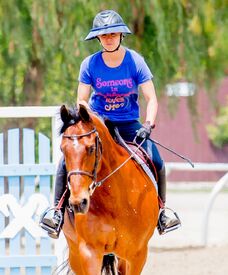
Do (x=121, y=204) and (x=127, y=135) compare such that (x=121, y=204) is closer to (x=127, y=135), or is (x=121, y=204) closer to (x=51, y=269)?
(x=127, y=135)

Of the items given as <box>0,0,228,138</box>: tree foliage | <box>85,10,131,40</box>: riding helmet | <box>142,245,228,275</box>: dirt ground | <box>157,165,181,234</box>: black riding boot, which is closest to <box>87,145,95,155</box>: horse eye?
<box>85,10,131,40</box>: riding helmet

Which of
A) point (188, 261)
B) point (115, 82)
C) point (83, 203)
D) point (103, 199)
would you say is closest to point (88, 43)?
point (188, 261)

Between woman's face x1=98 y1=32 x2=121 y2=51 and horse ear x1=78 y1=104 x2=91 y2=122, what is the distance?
2.33ft

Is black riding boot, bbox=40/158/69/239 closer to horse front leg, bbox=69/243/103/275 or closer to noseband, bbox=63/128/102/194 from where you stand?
horse front leg, bbox=69/243/103/275

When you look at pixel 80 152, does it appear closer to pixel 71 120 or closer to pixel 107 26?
pixel 71 120

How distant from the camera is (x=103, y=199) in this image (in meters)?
7.08

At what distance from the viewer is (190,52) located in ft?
39.9

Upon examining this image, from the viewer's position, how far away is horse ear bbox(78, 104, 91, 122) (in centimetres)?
660

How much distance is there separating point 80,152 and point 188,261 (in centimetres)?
468

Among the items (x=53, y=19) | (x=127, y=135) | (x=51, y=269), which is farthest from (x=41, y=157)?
(x=53, y=19)

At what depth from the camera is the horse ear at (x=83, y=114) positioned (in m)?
6.60

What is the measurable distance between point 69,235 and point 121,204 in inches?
19.8

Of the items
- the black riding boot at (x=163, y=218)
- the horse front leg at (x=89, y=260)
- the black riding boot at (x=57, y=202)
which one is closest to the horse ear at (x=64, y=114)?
the black riding boot at (x=57, y=202)

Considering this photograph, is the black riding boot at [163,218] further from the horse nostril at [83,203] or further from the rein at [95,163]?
the horse nostril at [83,203]
